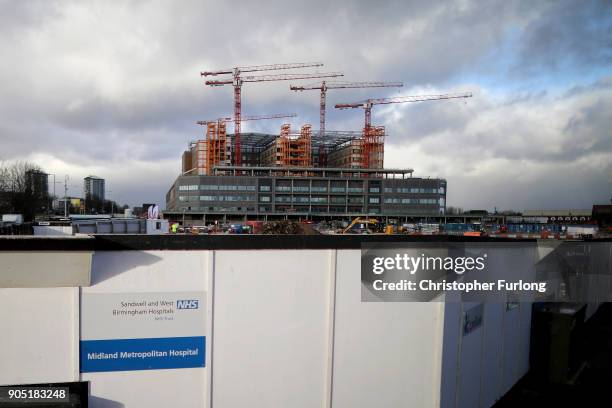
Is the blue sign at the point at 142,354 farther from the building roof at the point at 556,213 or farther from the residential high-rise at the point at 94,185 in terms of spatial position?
the residential high-rise at the point at 94,185

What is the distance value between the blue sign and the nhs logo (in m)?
0.40

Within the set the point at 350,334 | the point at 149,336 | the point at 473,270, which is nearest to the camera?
the point at 149,336

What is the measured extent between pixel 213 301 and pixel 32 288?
80.0 inches

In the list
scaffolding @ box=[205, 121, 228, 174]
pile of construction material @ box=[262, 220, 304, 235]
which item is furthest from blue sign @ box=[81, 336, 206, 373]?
scaffolding @ box=[205, 121, 228, 174]

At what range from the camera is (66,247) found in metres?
4.00

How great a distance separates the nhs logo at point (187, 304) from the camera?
14.8 feet

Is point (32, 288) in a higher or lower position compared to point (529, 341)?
higher

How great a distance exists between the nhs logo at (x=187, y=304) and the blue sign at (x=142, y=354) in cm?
40

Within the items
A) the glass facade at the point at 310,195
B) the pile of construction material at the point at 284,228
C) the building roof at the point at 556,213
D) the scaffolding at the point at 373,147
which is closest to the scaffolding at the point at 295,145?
the scaffolding at the point at 373,147

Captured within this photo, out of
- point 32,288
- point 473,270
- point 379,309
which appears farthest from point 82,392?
point 473,270

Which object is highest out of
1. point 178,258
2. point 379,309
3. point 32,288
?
point 178,258

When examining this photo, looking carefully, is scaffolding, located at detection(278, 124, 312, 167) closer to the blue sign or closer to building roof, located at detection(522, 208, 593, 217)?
building roof, located at detection(522, 208, 593, 217)

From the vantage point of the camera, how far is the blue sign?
430 centimetres

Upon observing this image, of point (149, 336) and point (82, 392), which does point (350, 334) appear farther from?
point (82, 392)
